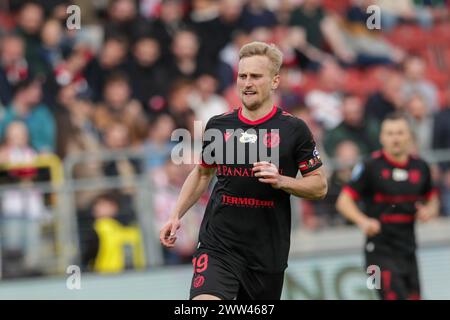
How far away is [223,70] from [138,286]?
13.1 ft

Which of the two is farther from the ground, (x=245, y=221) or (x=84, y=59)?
(x=84, y=59)

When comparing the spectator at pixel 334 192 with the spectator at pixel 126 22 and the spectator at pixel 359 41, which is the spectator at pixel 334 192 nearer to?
the spectator at pixel 359 41

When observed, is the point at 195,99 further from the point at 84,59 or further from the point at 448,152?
the point at 448,152

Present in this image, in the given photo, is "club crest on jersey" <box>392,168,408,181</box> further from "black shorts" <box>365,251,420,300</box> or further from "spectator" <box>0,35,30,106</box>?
"spectator" <box>0,35,30,106</box>

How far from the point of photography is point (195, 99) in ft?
47.0

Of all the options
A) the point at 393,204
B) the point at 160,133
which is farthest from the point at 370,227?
the point at 160,133

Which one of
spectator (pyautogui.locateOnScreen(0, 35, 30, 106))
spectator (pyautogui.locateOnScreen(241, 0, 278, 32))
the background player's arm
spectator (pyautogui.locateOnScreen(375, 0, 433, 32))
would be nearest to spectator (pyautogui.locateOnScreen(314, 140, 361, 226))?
the background player's arm

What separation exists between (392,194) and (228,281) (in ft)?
12.1

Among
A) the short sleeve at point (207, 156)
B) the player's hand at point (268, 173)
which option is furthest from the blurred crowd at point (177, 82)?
the player's hand at point (268, 173)

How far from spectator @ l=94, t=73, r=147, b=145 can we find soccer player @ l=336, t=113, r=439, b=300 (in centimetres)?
394

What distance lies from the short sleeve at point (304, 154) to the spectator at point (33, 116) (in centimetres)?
630

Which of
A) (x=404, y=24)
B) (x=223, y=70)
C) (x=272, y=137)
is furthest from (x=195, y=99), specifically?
(x=272, y=137)
